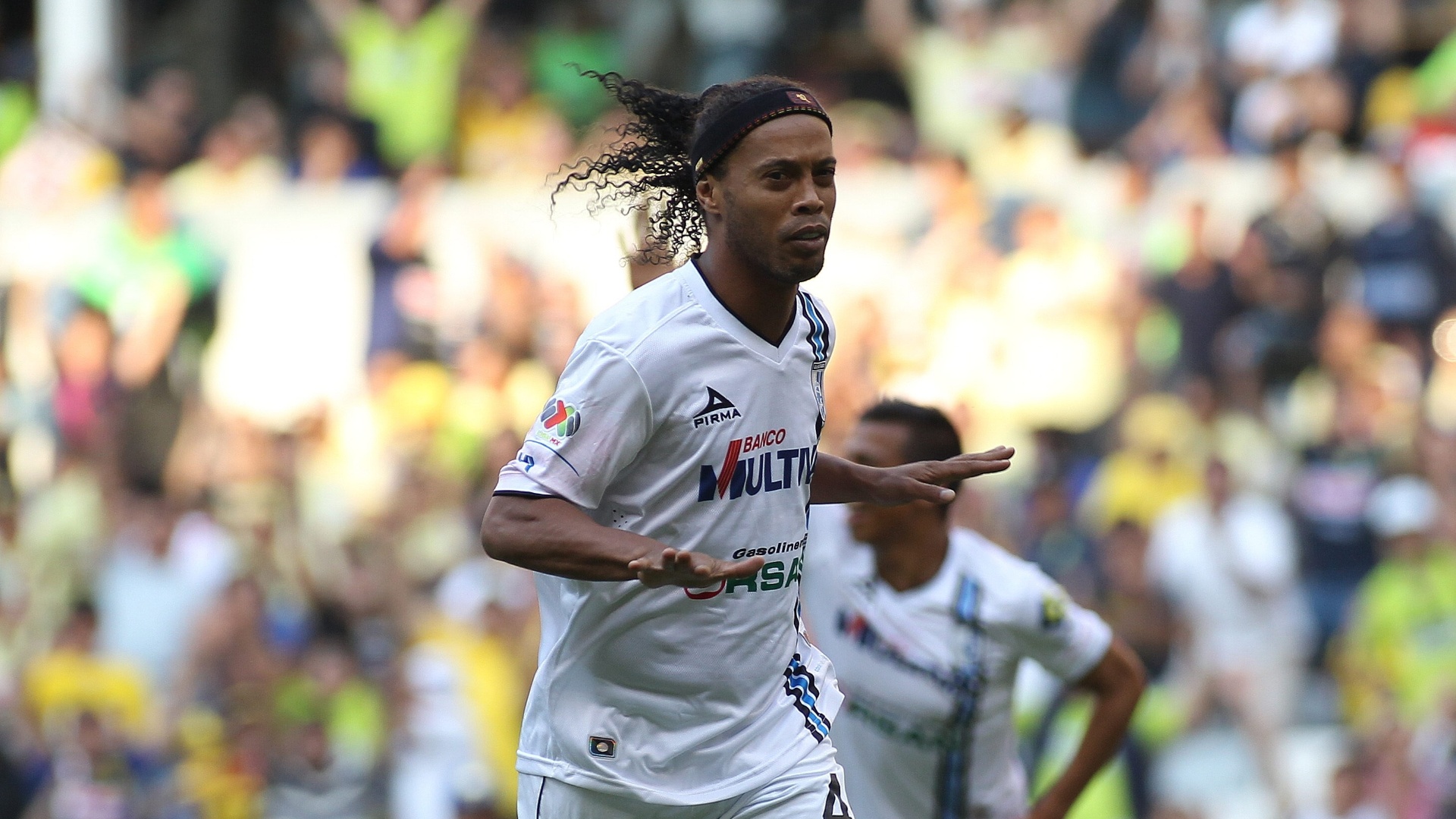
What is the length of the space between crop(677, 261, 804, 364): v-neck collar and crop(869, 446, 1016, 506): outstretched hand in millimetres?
470

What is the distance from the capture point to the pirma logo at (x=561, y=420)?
169 inches

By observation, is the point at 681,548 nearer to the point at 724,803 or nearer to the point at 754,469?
the point at 754,469

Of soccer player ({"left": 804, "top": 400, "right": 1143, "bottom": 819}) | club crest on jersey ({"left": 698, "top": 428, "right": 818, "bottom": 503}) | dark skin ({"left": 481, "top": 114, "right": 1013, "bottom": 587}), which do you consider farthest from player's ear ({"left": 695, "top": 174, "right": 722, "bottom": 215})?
soccer player ({"left": 804, "top": 400, "right": 1143, "bottom": 819})

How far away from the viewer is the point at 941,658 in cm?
616

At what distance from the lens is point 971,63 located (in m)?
14.4

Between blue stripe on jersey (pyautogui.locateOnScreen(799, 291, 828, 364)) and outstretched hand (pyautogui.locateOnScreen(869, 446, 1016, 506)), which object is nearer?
outstretched hand (pyautogui.locateOnScreen(869, 446, 1016, 506))

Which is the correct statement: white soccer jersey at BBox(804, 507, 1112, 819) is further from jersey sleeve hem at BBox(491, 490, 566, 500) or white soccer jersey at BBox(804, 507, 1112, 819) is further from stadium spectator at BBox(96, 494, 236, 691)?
stadium spectator at BBox(96, 494, 236, 691)

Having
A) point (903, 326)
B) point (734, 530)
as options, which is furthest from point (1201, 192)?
point (734, 530)

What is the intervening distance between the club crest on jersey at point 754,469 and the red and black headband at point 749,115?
686 mm

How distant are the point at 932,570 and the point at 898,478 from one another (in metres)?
1.52

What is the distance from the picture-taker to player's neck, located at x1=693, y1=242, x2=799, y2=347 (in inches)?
181

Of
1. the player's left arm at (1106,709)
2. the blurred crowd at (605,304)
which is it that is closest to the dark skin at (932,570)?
the player's left arm at (1106,709)

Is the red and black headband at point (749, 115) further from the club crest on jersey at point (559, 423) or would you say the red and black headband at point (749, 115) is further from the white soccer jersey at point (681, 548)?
the club crest on jersey at point (559, 423)

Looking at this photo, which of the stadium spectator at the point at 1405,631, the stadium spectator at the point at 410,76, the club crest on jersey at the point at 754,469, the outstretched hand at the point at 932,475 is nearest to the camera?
the club crest on jersey at the point at 754,469
